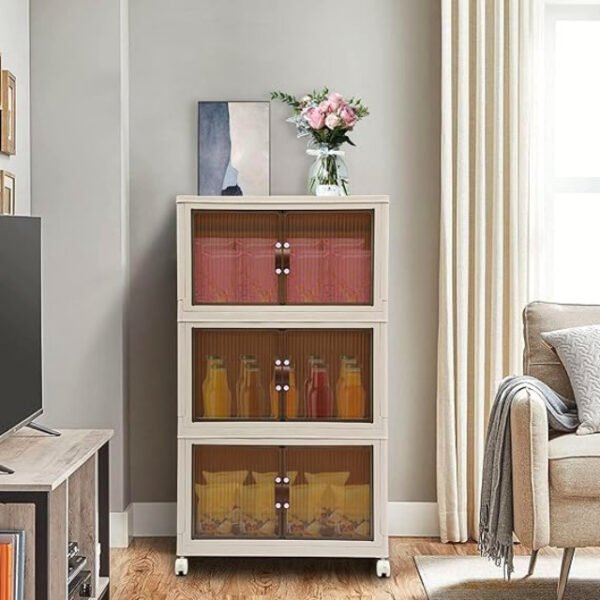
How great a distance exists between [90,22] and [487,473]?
2461 mm

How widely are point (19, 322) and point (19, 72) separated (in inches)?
57.9

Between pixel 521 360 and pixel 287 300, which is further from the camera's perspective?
pixel 521 360

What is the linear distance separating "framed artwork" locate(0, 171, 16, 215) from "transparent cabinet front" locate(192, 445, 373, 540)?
3.84 feet

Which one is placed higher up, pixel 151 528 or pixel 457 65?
pixel 457 65

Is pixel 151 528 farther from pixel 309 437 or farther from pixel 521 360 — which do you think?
pixel 521 360

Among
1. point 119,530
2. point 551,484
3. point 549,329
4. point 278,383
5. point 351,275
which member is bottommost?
point 119,530

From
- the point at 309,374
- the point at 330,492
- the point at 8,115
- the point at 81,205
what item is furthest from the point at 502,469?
the point at 8,115

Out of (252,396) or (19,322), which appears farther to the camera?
(252,396)

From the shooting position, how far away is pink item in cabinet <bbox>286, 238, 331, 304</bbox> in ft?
13.7

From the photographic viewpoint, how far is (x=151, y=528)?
4660mm

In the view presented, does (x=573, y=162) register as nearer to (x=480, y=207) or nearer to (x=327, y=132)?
(x=480, y=207)

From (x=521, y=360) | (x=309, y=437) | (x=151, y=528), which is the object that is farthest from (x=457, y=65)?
(x=151, y=528)

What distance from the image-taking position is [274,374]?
4.19 metres

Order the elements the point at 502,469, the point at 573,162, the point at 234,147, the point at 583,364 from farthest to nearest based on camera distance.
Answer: the point at 573,162 < the point at 234,147 < the point at 583,364 < the point at 502,469
